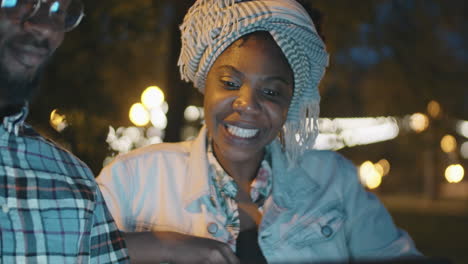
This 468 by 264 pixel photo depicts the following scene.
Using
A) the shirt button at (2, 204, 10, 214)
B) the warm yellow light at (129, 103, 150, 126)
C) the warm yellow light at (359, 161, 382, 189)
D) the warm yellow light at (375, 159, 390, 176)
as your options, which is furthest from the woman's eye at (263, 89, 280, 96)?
the warm yellow light at (375, 159, 390, 176)

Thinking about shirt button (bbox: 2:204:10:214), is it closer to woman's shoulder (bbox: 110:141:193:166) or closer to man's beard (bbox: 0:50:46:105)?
man's beard (bbox: 0:50:46:105)

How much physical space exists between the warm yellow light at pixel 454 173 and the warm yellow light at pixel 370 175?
3.22m

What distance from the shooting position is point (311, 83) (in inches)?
111

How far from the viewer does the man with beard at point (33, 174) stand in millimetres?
1542

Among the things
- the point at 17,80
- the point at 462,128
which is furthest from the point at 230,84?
the point at 462,128

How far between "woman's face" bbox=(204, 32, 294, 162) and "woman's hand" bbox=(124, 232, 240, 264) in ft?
1.84

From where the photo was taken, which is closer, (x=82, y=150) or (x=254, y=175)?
(x=254, y=175)

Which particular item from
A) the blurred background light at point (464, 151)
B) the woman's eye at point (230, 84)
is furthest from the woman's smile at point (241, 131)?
the blurred background light at point (464, 151)

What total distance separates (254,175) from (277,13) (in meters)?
0.83

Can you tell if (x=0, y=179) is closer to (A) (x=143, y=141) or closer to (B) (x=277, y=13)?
(B) (x=277, y=13)

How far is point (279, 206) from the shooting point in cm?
269

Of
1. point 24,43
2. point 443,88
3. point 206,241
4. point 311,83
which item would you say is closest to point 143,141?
point 311,83

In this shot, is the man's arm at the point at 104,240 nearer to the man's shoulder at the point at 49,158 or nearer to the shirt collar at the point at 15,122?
the man's shoulder at the point at 49,158

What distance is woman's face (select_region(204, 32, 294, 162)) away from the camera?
97.1 inches
